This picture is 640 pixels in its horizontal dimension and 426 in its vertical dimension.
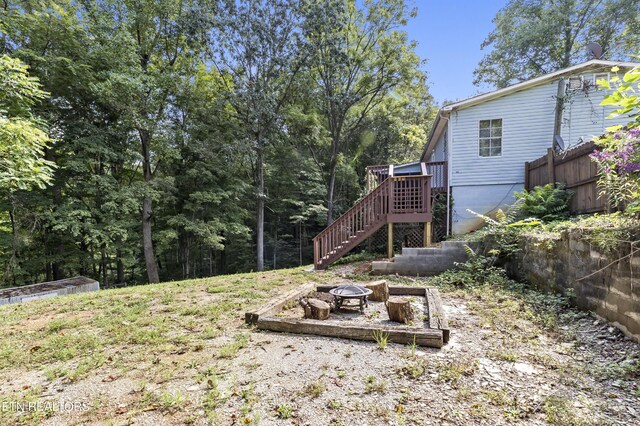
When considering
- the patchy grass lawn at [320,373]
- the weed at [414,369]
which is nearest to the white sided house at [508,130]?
the patchy grass lawn at [320,373]

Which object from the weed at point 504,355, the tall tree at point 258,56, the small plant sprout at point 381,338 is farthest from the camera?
the tall tree at point 258,56

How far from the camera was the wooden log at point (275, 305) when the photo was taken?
12.2 feet

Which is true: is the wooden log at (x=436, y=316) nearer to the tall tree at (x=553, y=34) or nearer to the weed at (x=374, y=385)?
the weed at (x=374, y=385)

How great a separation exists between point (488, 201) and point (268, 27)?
1159 cm

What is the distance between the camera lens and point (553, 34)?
1673 centimetres

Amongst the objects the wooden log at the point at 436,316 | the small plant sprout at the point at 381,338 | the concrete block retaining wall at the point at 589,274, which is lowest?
the small plant sprout at the point at 381,338

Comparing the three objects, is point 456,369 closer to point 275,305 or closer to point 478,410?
point 478,410

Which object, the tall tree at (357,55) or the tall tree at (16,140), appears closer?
the tall tree at (16,140)

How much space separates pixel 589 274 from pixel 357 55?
14095mm

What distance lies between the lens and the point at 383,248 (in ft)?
35.2

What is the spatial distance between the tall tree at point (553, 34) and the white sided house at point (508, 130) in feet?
38.7

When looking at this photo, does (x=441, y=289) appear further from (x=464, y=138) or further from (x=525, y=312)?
(x=464, y=138)

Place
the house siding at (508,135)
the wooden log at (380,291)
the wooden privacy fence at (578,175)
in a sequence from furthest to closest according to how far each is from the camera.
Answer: the house siding at (508,135) → the wooden privacy fence at (578,175) → the wooden log at (380,291)

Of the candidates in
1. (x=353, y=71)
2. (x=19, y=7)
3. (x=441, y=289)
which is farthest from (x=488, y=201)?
(x=19, y=7)
